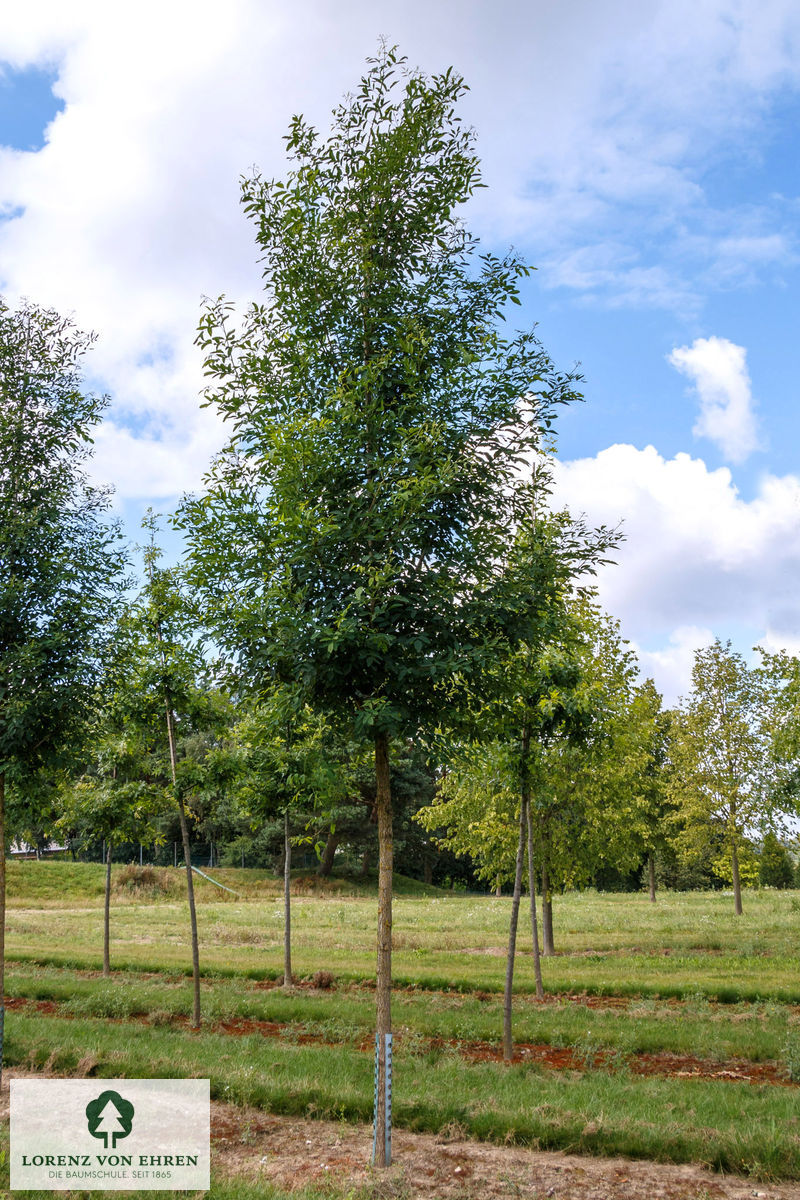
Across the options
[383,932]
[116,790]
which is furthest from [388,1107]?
[116,790]

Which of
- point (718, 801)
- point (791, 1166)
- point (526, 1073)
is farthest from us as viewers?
point (718, 801)

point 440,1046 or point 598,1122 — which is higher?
point 598,1122

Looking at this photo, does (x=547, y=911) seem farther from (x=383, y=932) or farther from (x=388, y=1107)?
(x=388, y=1107)

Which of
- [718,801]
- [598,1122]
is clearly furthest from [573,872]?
[718,801]

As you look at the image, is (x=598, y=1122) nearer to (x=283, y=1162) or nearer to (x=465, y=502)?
(x=283, y=1162)

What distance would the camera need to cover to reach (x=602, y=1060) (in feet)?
32.0

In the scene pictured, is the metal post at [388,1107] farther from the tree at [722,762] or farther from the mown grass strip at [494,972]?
the tree at [722,762]

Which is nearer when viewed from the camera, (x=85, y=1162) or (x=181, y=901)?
(x=85, y=1162)

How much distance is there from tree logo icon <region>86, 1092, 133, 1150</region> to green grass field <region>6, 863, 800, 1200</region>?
1131 millimetres

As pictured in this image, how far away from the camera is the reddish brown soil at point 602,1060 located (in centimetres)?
925

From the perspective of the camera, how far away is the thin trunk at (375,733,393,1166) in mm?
6504

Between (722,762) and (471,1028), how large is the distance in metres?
25.6

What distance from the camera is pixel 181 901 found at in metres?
40.3

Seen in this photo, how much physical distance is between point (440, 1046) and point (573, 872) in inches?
380
